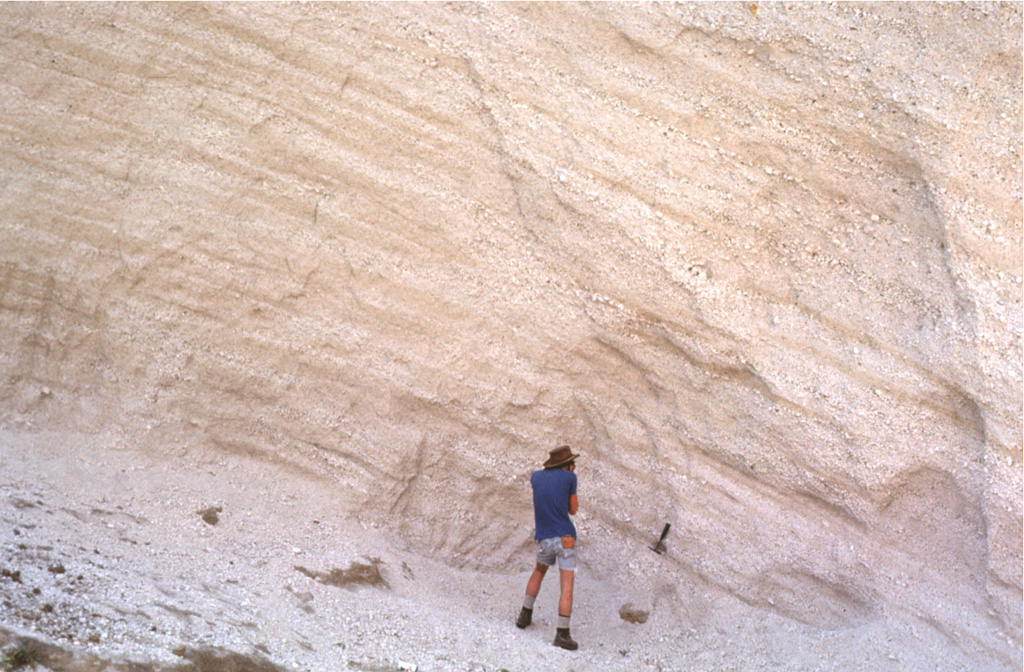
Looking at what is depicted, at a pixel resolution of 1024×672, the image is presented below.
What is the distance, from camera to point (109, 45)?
672 cm

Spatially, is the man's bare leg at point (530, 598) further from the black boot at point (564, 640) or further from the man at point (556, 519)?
the black boot at point (564, 640)

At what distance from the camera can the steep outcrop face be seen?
6.10m

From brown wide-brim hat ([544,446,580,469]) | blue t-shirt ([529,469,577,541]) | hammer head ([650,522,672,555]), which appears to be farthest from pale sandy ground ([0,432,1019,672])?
brown wide-brim hat ([544,446,580,469])

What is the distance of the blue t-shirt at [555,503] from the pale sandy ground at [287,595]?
67 cm

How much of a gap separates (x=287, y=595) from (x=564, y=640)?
1.67m

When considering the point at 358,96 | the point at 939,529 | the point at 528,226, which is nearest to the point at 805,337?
the point at 939,529

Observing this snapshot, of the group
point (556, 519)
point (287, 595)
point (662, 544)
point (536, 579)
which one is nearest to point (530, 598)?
point (536, 579)

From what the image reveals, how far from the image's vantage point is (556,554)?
5812 mm

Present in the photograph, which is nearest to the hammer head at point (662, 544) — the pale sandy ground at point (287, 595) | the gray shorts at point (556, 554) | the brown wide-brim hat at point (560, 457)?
the pale sandy ground at point (287, 595)

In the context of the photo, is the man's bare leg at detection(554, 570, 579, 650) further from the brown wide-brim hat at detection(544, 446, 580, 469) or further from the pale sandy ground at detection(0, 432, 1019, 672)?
the brown wide-brim hat at detection(544, 446, 580, 469)

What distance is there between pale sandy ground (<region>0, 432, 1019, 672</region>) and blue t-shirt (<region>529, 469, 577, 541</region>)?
671mm

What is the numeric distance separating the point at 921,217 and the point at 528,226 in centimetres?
259

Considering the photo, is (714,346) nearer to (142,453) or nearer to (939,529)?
(939,529)

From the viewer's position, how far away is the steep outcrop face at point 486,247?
20.0 ft
